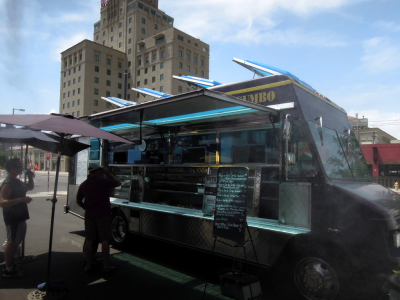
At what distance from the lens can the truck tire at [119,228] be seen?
631 centimetres

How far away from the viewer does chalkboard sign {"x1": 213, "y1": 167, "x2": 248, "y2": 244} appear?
12.6ft

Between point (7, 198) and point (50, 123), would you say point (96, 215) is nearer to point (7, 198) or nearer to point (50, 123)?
point (7, 198)

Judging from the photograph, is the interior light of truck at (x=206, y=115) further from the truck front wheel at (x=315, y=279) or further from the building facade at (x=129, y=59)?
the building facade at (x=129, y=59)

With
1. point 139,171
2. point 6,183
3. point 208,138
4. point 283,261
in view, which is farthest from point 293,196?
point 6,183

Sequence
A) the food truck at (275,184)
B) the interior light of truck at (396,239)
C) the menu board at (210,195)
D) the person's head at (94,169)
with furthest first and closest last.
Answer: the menu board at (210,195) → the person's head at (94,169) → the food truck at (275,184) → the interior light of truck at (396,239)

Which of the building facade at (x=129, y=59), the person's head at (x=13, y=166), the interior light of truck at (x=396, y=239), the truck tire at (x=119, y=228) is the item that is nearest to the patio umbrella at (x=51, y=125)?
the person's head at (x=13, y=166)

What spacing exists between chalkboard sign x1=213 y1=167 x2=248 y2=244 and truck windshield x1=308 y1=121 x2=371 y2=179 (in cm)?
110

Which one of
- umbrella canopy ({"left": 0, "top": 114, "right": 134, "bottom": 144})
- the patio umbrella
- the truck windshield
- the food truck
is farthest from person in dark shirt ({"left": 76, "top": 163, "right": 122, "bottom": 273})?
the truck windshield

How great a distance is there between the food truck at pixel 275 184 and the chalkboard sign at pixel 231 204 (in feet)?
0.71

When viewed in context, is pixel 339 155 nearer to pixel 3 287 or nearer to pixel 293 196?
pixel 293 196

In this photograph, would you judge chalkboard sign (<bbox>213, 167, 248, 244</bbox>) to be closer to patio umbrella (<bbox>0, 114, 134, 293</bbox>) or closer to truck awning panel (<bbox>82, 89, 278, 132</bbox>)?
truck awning panel (<bbox>82, 89, 278, 132</bbox>)

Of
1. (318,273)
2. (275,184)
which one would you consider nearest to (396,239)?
(318,273)

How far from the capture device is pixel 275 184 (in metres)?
4.61

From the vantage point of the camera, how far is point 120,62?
6462cm
